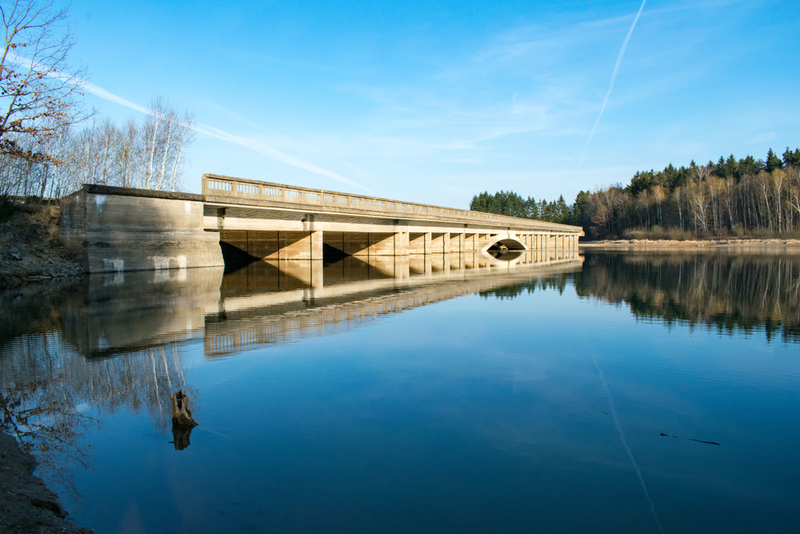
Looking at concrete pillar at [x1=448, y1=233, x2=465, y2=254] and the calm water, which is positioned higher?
concrete pillar at [x1=448, y1=233, x2=465, y2=254]

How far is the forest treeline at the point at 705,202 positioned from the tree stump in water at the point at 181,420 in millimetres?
101397

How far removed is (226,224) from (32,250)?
8.28 m

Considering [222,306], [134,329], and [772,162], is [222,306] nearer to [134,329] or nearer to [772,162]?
[134,329]

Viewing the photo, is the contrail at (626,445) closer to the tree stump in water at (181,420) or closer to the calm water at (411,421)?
the calm water at (411,421)

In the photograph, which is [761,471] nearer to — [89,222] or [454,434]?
[454,434]

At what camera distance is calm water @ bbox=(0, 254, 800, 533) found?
135 inches

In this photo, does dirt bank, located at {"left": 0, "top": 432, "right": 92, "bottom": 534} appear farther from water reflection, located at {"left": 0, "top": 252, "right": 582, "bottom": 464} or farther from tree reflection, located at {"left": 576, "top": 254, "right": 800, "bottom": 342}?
tree reflection, located at {"left": 576, "top": 254, "right": 800, "bottom": 342}

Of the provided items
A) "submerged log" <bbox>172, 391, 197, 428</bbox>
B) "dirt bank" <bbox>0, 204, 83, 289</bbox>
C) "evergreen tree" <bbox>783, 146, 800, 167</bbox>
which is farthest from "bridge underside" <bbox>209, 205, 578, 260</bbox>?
"evergreen tree" <bbox>783, 146, 800, 167</bbox>

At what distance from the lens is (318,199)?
1183 inches

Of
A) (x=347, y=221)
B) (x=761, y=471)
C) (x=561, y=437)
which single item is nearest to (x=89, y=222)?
(x=347, y=221)

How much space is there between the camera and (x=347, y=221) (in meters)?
33.7

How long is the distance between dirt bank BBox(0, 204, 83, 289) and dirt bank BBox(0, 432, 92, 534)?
17.2 meters

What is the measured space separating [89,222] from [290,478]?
2042cm

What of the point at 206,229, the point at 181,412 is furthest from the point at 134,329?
the point at 206,229
